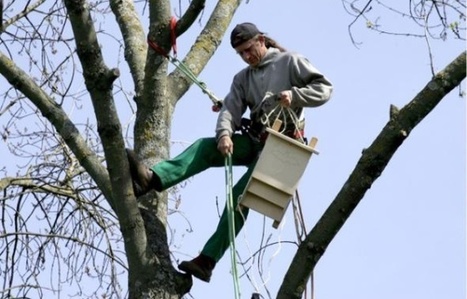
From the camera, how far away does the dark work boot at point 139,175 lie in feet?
16.7

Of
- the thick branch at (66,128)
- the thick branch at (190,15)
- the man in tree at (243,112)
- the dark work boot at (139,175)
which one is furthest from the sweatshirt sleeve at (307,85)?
the thick branch at (66,128)

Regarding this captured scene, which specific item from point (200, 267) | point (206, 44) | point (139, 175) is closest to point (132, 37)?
point (206, 44)

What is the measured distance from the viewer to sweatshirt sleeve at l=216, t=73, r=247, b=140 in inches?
215

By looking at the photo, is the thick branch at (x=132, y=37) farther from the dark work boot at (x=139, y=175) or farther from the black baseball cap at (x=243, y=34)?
the dark work boot at (x=139, y=175)

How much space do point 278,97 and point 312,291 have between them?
0.94 meters

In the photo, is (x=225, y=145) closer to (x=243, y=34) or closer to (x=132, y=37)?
(x=243, y=34)

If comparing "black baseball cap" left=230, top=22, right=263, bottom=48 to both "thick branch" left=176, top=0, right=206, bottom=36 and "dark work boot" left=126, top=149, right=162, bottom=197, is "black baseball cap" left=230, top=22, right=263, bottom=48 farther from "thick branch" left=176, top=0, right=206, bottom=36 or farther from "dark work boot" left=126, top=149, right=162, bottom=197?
"dark work boot" left=126, top=149, right=162, bottom=197

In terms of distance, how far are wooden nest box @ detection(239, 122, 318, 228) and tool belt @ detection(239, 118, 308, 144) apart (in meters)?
0.20

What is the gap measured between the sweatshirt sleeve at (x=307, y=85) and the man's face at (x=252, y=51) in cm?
20

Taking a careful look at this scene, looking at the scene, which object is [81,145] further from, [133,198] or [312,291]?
[312,291]

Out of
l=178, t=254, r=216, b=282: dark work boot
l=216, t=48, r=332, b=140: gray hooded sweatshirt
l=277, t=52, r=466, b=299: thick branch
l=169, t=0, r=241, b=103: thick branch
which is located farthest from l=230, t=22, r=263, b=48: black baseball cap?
l=277, t=52, r=466, b=299: thick branch

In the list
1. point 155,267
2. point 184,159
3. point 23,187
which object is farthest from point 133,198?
Answer: point 23,187

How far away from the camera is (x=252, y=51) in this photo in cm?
567

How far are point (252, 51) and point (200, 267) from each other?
1168 millimetres
